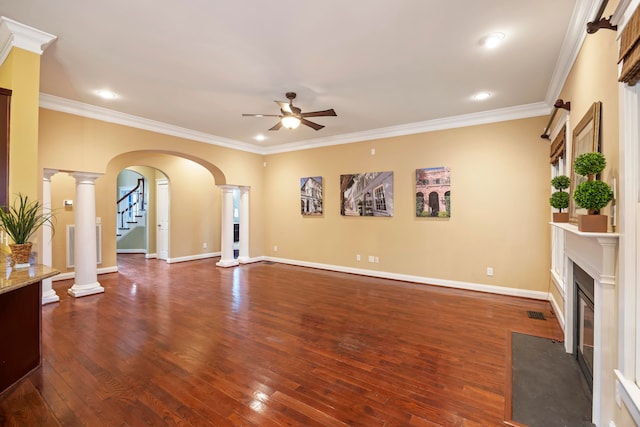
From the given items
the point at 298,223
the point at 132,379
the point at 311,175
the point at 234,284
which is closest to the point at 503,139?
the point at 311,175

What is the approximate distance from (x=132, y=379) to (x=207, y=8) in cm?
305

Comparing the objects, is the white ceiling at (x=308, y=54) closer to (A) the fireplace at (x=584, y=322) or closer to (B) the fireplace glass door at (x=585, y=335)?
(A) the fireplace at (x=584, y=322)

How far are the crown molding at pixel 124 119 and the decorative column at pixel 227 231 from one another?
1124mm

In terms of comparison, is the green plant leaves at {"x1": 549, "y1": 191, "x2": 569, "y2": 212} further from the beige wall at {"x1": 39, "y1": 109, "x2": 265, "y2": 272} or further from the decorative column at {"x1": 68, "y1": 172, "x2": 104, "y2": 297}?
the decorative column at {"x1": 68, "y1": 172, "x2": 104, "y2": 297}

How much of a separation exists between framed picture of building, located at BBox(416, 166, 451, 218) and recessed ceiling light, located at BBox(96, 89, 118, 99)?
4.95 meters

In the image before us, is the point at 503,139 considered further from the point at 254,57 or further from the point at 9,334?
the point at 9,334

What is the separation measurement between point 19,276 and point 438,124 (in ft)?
18.5

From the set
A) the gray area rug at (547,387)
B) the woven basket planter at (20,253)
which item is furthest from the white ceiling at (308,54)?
the gray area rug at (547,387)

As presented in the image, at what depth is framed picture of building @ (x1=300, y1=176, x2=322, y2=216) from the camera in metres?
6.75

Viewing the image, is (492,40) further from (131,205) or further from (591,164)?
(131,205)

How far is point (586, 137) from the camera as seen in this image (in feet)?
7.70

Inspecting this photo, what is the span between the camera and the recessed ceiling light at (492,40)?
8.90 ft

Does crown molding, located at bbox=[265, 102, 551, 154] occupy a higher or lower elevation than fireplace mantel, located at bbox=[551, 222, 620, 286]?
higher

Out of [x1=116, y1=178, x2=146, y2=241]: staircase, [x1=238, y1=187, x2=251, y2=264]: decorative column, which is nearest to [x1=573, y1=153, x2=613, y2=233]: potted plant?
[x1=238, y1=187, x2=251, y2=264]: decorative column
